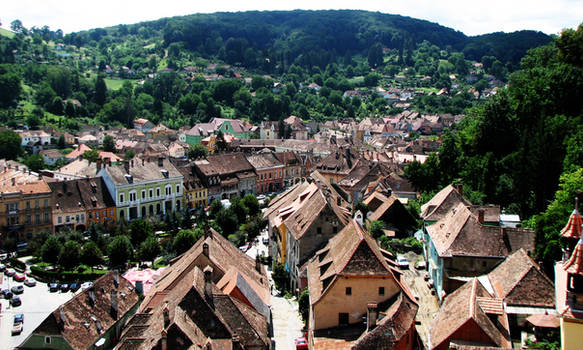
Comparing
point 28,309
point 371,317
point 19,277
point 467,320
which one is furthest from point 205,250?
point 19,277

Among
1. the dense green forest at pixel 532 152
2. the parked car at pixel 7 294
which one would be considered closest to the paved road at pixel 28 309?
the parked car at pixel 7 294

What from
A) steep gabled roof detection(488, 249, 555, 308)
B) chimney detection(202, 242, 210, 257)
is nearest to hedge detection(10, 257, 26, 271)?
chimney detection(202, 242, 210, 257)

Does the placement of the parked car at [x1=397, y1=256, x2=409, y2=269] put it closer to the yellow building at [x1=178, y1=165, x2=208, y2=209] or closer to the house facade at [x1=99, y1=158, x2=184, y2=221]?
the house facade at [x1=99, y1=158, x2=184, y2=221]

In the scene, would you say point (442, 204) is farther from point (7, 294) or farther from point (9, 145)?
point (9, 145)

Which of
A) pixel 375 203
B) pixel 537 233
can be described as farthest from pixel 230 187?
pixel 537 233

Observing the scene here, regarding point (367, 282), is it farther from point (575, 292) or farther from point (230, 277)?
point (575, 292)
